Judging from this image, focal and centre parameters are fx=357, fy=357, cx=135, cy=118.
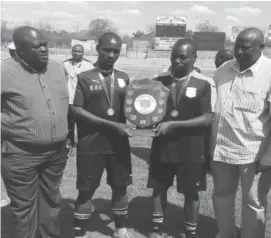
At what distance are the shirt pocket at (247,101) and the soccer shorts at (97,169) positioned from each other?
1116 millimetres

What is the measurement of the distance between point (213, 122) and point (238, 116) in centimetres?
26

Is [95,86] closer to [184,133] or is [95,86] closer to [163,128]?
[163,128]

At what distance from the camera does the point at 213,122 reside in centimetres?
320

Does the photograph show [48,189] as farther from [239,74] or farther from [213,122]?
[239,74]

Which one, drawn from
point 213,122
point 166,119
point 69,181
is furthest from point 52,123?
point 69,181

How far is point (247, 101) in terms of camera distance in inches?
117

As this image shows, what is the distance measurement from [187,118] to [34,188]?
1.46 metres

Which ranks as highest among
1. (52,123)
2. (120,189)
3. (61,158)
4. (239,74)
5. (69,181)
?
(239,74)

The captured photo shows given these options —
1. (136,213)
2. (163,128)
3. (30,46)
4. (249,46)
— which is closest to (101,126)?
(163,128)

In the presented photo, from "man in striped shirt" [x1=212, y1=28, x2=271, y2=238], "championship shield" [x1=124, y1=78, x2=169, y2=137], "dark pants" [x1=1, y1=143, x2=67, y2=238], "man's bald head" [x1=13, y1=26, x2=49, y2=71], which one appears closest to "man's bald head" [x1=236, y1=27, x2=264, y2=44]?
"man in striped shirt" [x1=212, y1=28, x2=271, y2=238]

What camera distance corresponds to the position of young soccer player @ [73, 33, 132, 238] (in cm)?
312

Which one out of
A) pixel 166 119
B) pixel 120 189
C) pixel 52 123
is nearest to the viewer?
pixel 52 123

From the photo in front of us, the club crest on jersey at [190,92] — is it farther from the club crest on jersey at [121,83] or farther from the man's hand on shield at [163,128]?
the club crest on jersey at [121,83]

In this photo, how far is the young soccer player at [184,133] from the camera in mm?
3072
